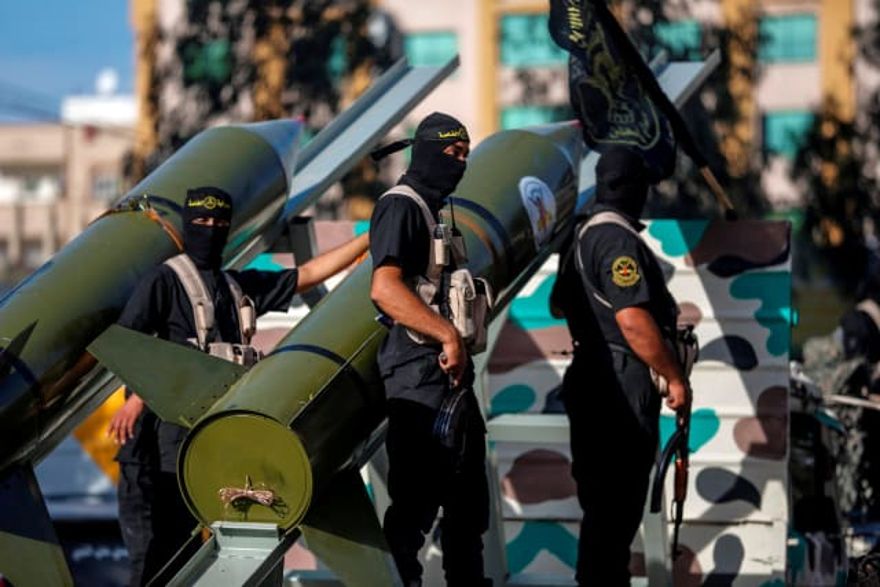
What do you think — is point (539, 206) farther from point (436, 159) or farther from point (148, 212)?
point (148, 212)

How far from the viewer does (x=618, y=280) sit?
6941 mm

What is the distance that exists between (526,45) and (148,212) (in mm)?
33777

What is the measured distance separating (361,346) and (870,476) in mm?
4819

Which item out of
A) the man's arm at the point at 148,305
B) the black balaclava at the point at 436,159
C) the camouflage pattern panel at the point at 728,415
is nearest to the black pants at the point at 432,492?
the black balaclava at the point at 436,159

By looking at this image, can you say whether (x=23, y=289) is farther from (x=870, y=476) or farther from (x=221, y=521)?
(x=870, y=476)

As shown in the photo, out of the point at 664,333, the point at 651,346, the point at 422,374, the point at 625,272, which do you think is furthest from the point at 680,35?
the point at 422,374

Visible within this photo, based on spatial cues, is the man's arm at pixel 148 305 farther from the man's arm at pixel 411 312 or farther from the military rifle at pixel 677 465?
the military rifle at pixel 677 465

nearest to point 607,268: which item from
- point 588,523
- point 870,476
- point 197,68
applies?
point 588,523

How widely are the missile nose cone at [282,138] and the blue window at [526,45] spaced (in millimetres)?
26806

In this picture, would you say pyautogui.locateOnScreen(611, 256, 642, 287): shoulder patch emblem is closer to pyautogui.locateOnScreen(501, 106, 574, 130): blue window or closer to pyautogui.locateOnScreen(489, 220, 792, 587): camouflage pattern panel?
pyautogui.locateOnScreen(489, 220, 792, 587): camouflage pattern panel

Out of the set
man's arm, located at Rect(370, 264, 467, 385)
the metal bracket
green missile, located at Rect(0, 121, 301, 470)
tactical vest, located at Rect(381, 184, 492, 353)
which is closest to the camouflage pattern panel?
green missile, located at Rect(0, 121, 301, 470)

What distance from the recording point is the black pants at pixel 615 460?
7047mm

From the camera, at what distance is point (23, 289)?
22.8 feet

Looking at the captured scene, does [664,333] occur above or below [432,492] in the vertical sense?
above
